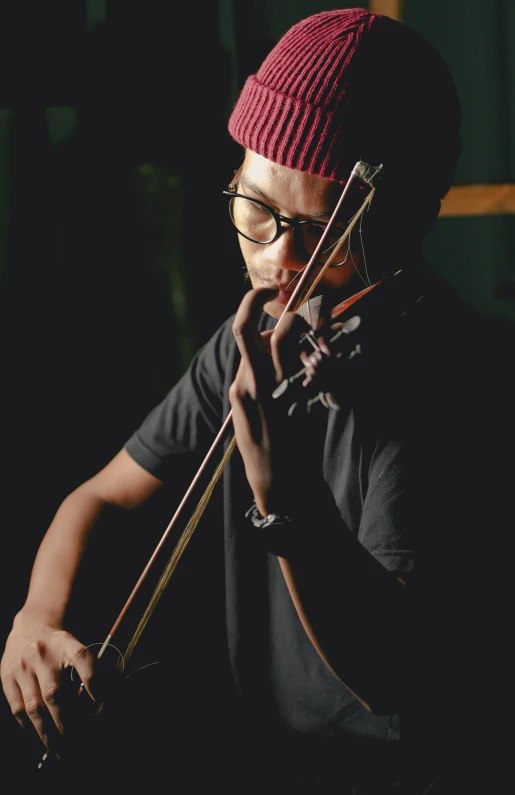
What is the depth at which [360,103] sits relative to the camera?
1.02m

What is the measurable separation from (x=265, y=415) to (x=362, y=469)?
0.33 meters

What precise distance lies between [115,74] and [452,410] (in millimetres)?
1058

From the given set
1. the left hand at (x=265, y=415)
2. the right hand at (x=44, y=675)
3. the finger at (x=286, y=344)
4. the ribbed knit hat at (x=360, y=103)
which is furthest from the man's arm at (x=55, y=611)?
the ribbed knit hat at (x=360, y=103)

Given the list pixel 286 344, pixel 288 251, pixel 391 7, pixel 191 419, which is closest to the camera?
pixel 286 344

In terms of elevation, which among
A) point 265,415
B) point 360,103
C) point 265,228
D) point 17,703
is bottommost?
point 17,703

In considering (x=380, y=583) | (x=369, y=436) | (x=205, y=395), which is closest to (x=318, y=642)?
(x=380, y=583)

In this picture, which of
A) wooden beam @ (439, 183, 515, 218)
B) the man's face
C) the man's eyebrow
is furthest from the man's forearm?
wooden beam @ (439, 183, 515, 218)

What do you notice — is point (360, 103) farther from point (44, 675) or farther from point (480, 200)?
point (44, 675)

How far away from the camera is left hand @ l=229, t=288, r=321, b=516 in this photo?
0.79 m

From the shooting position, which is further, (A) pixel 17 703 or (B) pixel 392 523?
(A) pixel 17 703

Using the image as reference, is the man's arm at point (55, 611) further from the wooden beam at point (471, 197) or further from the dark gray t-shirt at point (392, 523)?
the wooden beam at point (471, 197)

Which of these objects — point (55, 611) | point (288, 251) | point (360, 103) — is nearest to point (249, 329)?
point (288, 251)

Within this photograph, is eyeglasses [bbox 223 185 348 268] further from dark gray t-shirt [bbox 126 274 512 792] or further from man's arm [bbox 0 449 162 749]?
man's arm [bbox 0 449 162 749]

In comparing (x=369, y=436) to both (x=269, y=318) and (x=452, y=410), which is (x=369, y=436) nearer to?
(x=452, y=410)
